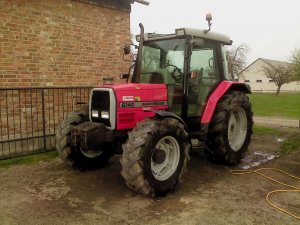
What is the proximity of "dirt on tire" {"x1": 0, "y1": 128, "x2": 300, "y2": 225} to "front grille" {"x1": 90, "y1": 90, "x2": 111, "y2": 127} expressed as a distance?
955 mm

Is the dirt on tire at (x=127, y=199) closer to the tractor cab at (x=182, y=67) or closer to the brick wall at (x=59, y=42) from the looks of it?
the tractor cab at (x=182, y=67)

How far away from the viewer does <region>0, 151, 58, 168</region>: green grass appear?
646cm

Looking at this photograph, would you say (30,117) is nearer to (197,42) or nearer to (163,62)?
(163,62)

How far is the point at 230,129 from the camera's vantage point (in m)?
6.53

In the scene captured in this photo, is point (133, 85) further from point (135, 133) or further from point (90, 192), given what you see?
point (90, 192)

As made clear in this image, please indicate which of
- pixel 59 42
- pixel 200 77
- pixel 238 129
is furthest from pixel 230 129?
pixel 59 42

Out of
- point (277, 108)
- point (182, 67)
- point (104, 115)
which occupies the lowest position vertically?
point (277, 108)

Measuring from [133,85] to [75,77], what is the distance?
11.9 feet

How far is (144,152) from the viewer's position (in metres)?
4.38

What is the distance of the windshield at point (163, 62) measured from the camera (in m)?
5.61

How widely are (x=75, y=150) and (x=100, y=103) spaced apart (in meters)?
0.93

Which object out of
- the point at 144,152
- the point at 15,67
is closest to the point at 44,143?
the point at 15,67

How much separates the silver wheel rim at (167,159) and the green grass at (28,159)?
2853 millimetres

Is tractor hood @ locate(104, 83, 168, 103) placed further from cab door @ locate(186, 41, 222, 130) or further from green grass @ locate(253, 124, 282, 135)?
green grass @ locate(253, 124, 282, 135)
